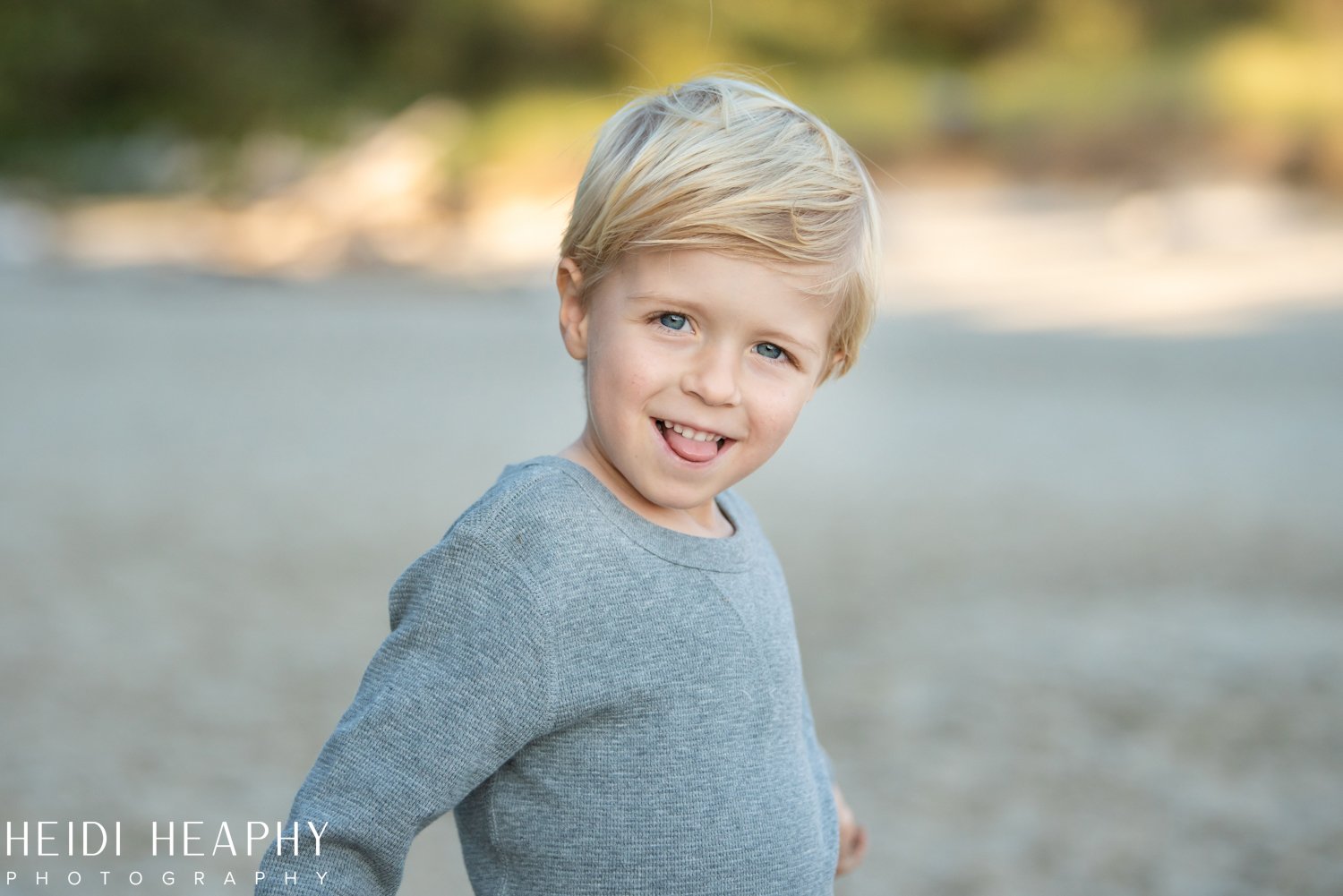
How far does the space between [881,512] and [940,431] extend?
201 cm

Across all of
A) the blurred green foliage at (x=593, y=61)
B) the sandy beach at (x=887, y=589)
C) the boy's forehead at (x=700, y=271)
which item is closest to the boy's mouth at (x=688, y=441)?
the boy's forehead at (x=700, y=271)

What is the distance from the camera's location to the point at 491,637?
1045 millimetres

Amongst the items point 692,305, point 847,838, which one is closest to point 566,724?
point 692,305

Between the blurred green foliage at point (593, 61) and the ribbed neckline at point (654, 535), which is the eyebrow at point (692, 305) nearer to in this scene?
the ribbed neckline at point (654, 535)

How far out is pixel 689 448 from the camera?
115 cm

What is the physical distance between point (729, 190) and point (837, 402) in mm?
7861

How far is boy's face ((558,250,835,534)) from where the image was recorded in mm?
1124

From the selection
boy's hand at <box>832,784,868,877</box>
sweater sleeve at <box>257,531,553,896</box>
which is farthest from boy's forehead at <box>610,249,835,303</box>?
boy's hand at <box>832,784,868,877</box>

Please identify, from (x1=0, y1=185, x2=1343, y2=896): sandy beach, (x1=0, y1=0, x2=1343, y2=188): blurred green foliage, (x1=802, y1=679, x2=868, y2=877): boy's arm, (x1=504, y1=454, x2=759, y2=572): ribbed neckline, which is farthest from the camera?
(x1=0, y1=0, x2=1343, y2=188): blurred green foliage

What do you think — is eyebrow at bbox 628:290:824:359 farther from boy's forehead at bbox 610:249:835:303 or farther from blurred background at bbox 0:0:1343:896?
blurred background at bbox 0:0:1343:896

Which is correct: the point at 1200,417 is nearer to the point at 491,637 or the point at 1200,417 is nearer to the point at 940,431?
the point at 940,431

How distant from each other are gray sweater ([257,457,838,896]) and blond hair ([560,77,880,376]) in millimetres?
209

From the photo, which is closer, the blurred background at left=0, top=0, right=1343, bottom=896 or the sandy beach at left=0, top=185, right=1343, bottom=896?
the sandy beach at left=0, top=185, right=1343, bottom=896

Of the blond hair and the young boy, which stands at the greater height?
the blond hair
